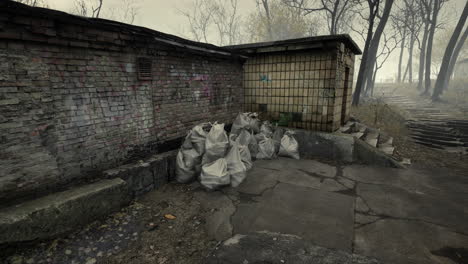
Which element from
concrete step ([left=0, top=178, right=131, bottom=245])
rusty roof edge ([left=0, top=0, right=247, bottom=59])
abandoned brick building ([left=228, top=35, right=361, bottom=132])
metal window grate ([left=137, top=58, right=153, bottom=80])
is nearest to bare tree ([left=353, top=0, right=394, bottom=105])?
abandoned brick building ([left=228, top=35, right=361, bottom=132])

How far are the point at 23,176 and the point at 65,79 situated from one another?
125cm

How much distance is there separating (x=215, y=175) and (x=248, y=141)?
169 cm

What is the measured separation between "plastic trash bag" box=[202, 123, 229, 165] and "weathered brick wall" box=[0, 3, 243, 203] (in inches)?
37.9

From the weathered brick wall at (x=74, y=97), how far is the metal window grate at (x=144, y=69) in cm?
7

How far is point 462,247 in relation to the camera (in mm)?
2400

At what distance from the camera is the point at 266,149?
5.27 metres

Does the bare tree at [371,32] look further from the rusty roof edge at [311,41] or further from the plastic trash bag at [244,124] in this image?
the plastic trash bag at [244,124]

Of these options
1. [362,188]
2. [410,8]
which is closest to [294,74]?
[362,188]

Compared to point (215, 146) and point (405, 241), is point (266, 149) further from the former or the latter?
point (405, 241)

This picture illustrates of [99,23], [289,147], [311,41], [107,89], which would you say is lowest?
[289,147]

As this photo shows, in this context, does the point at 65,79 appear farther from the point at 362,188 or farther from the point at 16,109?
the point at 362,188

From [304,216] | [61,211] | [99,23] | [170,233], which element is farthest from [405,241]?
[99,23]

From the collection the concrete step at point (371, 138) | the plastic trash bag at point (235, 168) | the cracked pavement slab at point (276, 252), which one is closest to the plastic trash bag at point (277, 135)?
the plastic trash bag at point (235, 168)

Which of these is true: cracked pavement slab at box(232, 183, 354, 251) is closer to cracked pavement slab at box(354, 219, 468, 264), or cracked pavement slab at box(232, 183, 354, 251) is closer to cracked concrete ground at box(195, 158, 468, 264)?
cracked concrete ground at box(195, 158, 468, 264)
